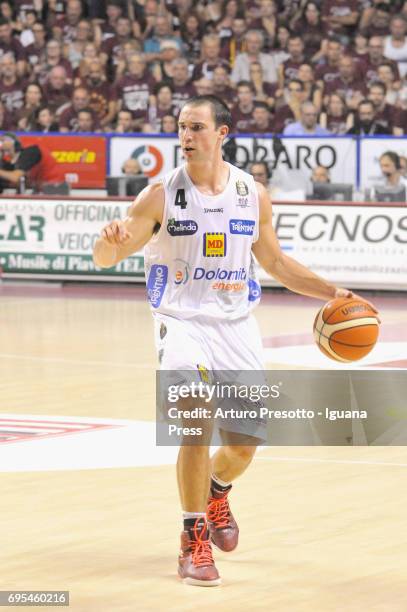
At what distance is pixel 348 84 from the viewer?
22.2 m

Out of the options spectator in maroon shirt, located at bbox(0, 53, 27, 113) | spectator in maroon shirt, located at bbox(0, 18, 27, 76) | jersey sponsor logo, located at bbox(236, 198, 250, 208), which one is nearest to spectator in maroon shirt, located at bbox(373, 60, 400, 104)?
spectator in maroon shirt, located at bbox(0, 53, 27, 113)

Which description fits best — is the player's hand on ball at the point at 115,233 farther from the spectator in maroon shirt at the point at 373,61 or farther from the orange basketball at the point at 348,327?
the spectator in maroon shirt at the point at 373,61

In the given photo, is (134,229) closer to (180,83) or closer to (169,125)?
(169,125)

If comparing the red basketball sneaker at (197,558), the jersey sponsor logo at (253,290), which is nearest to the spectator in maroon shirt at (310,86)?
the jersey sponsor logo at (253,290)

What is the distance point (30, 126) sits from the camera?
77.6ft

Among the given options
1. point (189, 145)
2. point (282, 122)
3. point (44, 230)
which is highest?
point (189, 145)

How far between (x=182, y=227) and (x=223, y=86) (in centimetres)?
1629

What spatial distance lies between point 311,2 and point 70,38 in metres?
4.76

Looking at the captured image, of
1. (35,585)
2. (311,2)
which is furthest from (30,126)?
(35,585)

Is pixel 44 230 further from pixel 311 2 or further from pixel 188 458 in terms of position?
pixel 188 458

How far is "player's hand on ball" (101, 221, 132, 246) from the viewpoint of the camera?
617 centimetres

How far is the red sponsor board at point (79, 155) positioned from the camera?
22.1 metres

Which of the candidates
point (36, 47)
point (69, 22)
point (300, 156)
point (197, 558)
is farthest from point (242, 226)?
point (69, 22)

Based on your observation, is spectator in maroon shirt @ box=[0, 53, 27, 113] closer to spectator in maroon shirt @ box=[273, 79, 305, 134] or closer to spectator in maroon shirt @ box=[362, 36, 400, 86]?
spectator in maroon shirt @ box=[273, 79, 305, 134]
